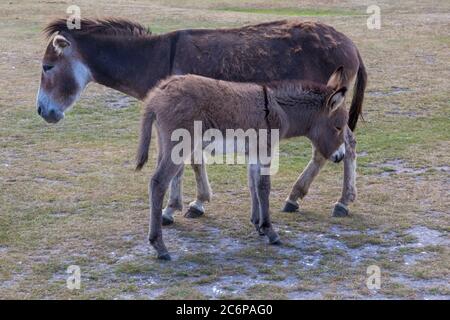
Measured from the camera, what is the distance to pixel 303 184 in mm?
7562

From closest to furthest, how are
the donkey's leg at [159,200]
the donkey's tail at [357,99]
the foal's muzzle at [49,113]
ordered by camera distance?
the donkey's leg at [159,200], the foal's muzzle at [49,113], the donkey's tail at [357,99]

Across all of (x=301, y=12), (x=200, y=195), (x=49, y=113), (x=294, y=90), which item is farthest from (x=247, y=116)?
(x=301, y=12)

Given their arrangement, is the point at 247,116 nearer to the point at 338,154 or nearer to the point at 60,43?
the point at 338,154

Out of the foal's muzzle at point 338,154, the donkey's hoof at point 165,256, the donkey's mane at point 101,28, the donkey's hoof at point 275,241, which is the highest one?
the donkey's mane at point 101,28

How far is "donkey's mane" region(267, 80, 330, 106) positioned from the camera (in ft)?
22.5

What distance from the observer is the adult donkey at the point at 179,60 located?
742cm

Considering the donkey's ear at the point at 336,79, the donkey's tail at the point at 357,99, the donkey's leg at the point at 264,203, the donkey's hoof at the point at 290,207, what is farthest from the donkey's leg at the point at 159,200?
the donkey's tail at the point at 357,99

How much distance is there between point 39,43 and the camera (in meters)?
16.5

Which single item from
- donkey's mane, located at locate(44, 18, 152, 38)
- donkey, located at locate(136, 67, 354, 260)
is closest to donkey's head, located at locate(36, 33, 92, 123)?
donkey's mane, located at locate(44, 18, 152, 38)

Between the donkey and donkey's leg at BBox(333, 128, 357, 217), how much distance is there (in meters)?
0.28

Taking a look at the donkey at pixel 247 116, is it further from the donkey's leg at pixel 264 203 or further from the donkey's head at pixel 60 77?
the donkey's head at pixel 60 77

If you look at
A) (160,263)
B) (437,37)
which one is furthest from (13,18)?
(160,263)
